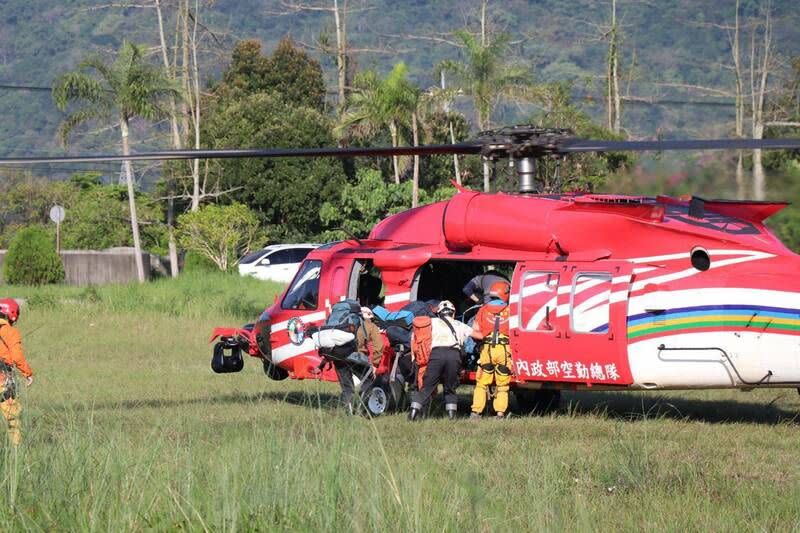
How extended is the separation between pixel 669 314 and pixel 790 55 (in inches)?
1583

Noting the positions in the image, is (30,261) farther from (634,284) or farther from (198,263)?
(634,284)

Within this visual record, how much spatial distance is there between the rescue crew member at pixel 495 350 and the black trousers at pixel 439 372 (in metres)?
0.27

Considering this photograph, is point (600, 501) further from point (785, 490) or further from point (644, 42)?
point (644, 42)

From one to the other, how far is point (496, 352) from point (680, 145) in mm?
3993

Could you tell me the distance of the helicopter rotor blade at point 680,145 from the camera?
1008 cm

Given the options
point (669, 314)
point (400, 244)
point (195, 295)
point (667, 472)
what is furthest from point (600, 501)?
point (195, 295)

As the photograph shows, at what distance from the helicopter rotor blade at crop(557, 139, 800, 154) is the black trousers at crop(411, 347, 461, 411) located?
2.82 metres

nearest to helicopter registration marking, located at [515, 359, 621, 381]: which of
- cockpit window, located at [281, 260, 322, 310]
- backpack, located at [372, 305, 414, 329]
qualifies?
backpack, located at [372, 305, 414, 329]

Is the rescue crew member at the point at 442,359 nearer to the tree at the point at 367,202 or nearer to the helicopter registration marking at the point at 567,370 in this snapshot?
the helicopter registration marking at the point at 567,370

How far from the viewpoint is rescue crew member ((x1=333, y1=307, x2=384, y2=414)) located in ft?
48.6

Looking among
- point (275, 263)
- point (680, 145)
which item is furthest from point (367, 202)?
point (680, 145)

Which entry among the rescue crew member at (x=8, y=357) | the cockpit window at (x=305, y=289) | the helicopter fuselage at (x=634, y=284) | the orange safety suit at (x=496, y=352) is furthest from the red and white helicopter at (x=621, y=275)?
the rescue crew member at (x=8, y=357)

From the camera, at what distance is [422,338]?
47.8ft

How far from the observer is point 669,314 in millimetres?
13023
